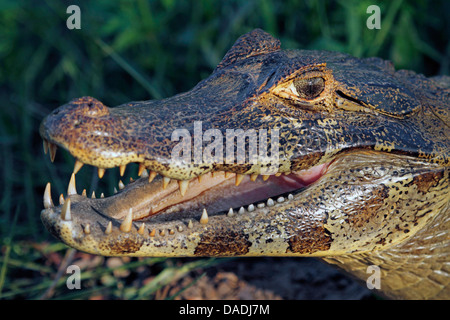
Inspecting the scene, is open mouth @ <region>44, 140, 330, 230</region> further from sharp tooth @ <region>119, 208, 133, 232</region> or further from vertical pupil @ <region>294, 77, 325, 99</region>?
vertical pupil @ <region>294, 77, 325, 99</region>

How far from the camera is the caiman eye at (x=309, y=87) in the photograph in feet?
8.08

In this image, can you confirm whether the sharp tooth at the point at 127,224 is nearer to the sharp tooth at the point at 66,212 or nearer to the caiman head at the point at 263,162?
the caiman head at the point at 263,162

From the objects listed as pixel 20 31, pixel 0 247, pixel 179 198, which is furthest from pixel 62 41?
pixel 179 198

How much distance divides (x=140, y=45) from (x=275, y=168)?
2.62 metres

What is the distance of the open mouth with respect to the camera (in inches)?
92.7

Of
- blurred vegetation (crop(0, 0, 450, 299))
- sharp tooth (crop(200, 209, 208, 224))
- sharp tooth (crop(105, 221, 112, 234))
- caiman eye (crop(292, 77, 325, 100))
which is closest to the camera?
sharp tooth (crop(105, 221, 112, 234))

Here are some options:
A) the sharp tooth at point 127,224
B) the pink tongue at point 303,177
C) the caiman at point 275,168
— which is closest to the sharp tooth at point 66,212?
the caiman at point 275,168

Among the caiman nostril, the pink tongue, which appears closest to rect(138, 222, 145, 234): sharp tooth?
the caiman nostril

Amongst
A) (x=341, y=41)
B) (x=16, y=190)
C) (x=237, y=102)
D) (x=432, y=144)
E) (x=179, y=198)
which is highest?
(x=341, y=41)

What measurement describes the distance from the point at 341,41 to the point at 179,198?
2.46m

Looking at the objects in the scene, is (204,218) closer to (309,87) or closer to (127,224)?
(127,224)

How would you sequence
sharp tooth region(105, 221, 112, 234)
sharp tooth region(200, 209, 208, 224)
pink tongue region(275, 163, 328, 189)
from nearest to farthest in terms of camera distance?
1. sharp tooth region(105, 221, 112, 234)
2. sharp tooth region(200, 209, 208, 224)
3. pink tongue region(275, 163, 328, 189)
